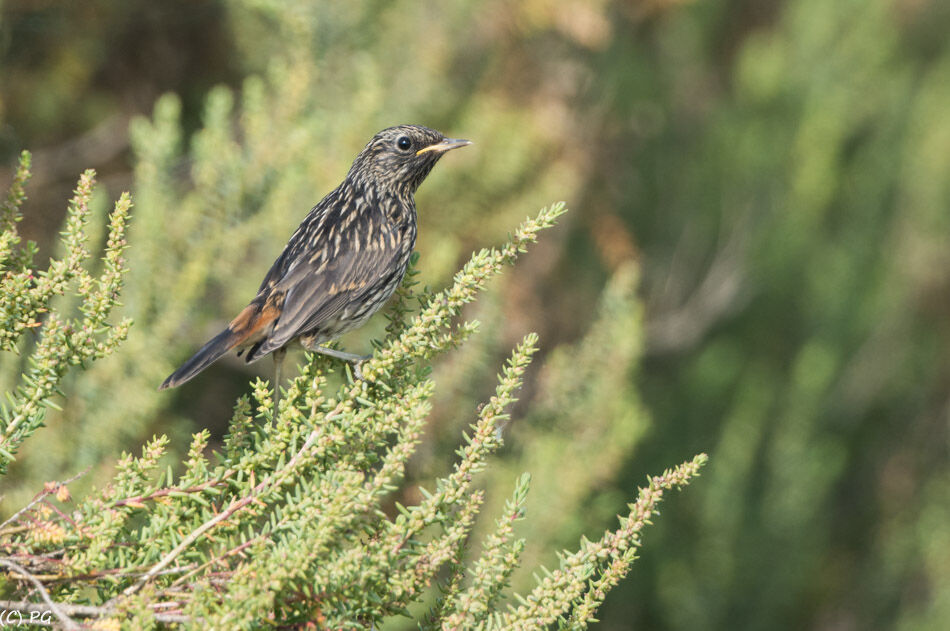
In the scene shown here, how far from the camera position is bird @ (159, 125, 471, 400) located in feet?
11.6

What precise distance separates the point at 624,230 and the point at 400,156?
8.96ft

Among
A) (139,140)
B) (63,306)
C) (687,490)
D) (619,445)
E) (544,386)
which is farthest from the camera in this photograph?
(687,490)

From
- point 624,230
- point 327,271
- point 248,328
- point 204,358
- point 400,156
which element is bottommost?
point 204,358

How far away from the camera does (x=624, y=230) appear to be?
22.4 feet

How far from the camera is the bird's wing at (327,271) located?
3.57 metres

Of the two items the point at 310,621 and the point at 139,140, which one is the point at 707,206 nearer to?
the point at 139,140

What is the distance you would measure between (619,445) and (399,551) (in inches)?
104

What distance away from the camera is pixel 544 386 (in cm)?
499

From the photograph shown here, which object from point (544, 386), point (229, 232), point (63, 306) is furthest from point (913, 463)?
point (63, 306)

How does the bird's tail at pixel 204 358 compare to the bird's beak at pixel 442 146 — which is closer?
the bird's tail at pixel 204 358

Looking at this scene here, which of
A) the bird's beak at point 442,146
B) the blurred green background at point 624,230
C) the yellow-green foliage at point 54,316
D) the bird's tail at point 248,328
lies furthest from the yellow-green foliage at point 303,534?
the bird's beak at point 442,146

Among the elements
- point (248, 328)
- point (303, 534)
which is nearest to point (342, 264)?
point (248, 328)

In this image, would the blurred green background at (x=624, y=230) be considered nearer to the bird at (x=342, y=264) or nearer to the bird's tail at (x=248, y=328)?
the bird at (x=342, y=264)

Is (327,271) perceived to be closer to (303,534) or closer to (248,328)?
(248,328)
